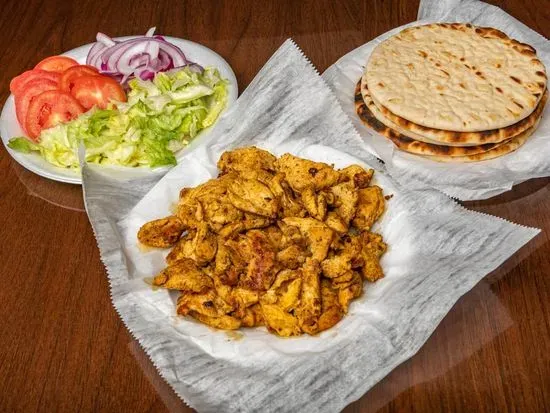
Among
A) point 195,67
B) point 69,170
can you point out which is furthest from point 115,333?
point 195,67

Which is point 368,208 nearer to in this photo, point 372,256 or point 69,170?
point 372,256

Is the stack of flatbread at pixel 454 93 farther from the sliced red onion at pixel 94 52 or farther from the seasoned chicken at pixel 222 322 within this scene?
the sliced red onion at pixel 94 52

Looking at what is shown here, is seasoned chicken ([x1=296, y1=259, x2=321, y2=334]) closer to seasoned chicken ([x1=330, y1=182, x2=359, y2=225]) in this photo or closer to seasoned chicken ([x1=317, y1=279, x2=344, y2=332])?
seasoned chicken ([x1=317, y1=279, x2=344, y2=332])

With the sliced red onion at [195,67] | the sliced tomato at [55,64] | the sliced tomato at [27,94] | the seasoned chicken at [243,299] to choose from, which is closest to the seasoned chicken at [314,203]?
the seasoned chicken at [243,299]

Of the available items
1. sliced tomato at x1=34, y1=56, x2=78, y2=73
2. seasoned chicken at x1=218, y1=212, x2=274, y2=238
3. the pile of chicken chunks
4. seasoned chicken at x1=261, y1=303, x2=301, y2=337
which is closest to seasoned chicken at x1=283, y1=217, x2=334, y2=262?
the pile of chicken chunks

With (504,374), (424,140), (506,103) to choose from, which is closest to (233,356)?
(504,374)
